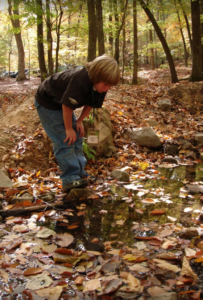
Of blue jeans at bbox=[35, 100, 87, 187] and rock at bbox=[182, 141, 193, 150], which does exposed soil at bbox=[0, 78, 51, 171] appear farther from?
rock at bbox=[182, 141, 193, 150]

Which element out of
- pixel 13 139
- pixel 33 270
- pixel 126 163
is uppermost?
pixel 13 139

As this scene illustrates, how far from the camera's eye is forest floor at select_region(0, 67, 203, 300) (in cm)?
145

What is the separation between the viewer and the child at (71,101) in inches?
89.7

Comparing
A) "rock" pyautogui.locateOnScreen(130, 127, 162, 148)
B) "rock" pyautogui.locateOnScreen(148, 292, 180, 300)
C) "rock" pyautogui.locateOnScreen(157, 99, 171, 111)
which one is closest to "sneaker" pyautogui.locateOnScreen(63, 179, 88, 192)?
"rock" pyautogui.locateOnScreen(148, 292, 180, 300)

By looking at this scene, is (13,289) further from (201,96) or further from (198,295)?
(201,96)

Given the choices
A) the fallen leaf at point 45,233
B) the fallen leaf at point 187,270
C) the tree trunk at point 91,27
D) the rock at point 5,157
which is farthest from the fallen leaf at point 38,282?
the tree trunk at point 91,27

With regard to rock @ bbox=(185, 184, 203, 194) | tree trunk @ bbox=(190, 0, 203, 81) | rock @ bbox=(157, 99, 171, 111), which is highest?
tree trunk @ bbox=(190, 0, 203, 81)

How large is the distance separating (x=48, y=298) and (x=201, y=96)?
858 cm

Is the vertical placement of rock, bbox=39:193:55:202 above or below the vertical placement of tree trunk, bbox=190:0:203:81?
below

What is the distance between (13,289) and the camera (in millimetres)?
1404

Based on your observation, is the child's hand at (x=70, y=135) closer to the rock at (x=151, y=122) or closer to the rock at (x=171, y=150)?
the rock at (x=171, y=150)

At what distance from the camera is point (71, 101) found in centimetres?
231

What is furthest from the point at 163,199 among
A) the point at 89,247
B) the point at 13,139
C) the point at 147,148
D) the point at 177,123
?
the point at 177,123

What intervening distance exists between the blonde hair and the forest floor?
1332mm
